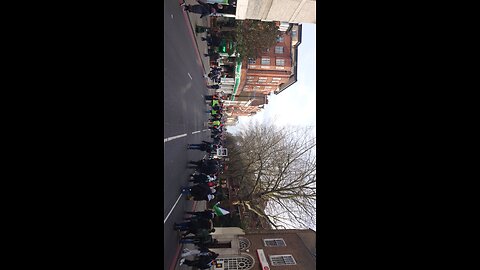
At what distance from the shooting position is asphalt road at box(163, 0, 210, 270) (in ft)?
33.3

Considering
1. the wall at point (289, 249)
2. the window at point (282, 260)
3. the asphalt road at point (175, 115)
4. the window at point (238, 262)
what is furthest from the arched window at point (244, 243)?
the asphalt road at point (175, 115)

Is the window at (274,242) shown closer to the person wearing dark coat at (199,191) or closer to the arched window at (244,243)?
the arched window at (244,243)

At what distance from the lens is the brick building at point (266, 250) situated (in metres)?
15.5

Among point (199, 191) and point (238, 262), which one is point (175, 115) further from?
point (238, 262)

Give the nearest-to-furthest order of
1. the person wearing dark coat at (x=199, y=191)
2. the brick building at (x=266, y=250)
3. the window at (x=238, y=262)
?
1. the person wearing dark coat at (x=199, y=191)
2. the window at (x=238, y=262)
3. the brick building at (x=266, y=250)

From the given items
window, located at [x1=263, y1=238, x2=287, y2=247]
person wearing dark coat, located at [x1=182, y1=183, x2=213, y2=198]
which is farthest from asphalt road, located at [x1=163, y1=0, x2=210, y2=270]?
window, located at [x1=263, y1=238, x2=287, y2=247]

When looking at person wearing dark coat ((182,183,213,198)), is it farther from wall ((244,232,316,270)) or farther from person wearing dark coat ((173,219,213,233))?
wall ((244,232,316,270))
